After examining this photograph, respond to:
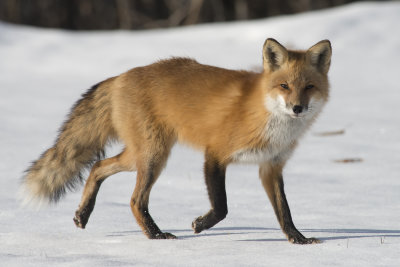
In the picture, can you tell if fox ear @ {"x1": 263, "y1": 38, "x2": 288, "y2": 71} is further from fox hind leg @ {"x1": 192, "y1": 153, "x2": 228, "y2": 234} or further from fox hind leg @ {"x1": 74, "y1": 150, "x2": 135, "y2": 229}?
fox hind leg @ {"x1": 74, "y1": 150, "x2": 135, "y2": 229}

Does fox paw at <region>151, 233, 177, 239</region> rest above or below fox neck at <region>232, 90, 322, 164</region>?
below

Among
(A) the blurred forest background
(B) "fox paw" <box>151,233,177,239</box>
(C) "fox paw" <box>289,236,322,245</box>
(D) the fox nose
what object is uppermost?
(D) the fox nose

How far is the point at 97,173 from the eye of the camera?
5191mm

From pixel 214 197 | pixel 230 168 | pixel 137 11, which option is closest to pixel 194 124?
pixel 214 197

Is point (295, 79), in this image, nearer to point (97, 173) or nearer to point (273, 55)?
point (273, 55)

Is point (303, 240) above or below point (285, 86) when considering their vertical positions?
below

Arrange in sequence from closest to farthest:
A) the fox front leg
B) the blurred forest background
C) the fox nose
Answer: the fox nose → the fox front leg → the blurred forest background

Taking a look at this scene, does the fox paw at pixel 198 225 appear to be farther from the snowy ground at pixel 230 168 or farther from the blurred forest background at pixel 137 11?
the blurred forest background at pixel 137 11

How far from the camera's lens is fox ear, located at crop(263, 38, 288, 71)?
470cm

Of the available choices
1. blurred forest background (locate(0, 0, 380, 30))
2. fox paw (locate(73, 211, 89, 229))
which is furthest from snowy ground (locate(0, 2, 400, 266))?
blurred forest background (locate(0, 0, 380, 30))

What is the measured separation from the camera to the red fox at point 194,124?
4656 millimetres

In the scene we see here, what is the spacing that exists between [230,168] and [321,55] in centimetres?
297

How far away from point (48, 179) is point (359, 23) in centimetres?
1110

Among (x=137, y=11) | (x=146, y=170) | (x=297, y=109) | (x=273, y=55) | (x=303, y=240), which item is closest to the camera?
(x=297, y=109)
